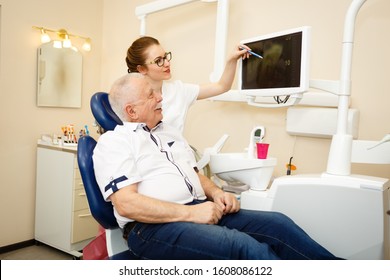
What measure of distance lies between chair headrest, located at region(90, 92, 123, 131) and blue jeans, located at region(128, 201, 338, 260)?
458 mm

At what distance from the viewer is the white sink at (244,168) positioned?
151 centimetres

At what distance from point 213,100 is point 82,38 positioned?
57.3 inches

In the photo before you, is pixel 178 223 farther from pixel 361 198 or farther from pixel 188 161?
pixel 361 198

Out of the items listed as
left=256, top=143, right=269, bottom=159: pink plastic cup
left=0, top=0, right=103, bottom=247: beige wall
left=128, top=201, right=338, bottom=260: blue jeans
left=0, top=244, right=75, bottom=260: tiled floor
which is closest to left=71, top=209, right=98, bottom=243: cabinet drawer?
left=0, top=244, right=75, bottom=260: tiled floor

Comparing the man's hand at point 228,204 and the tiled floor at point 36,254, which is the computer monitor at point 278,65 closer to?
the man's hand at point 228,204

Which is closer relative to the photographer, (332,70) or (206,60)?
(332,70)

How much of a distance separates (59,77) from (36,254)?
1422 millimetres

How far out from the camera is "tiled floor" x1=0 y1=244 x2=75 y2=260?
255 cm

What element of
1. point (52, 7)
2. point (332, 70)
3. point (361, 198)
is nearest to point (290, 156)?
point (332, 70)

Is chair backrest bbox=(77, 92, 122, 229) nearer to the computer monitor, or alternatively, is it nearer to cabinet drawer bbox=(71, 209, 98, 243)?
the computer monitor

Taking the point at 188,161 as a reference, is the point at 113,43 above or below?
above

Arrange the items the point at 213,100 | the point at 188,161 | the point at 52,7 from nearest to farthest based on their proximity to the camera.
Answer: the point at 188,161 → the point at 213,100 → the point at 52,7

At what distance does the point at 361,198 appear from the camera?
1194mm

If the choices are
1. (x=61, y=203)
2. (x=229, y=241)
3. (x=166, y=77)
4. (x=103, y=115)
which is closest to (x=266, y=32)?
(x=166, y=77)
